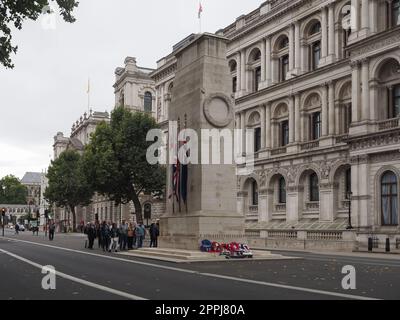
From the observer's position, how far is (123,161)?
55188 millimetres

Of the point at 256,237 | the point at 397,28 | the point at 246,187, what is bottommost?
the point at 256,237

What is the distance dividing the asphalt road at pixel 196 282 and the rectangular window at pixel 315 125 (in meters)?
28.0

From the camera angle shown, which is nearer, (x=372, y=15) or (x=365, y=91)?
(x=372, y=15)

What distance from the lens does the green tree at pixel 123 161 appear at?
54406mm

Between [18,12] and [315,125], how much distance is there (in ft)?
115

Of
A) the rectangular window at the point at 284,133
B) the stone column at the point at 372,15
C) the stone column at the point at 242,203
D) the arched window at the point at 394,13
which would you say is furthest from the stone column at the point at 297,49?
the stone column at the point at 242,203

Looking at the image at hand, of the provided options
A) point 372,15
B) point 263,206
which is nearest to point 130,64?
point 263,206

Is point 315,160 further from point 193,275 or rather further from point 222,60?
point 193,275

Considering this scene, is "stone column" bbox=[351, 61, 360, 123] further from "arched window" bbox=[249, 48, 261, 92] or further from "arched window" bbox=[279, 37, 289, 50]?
"arched window" bbox=[249, 48, 261, 92]

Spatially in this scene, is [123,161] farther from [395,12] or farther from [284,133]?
[395,12]

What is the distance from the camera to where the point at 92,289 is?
14180 millimetres
